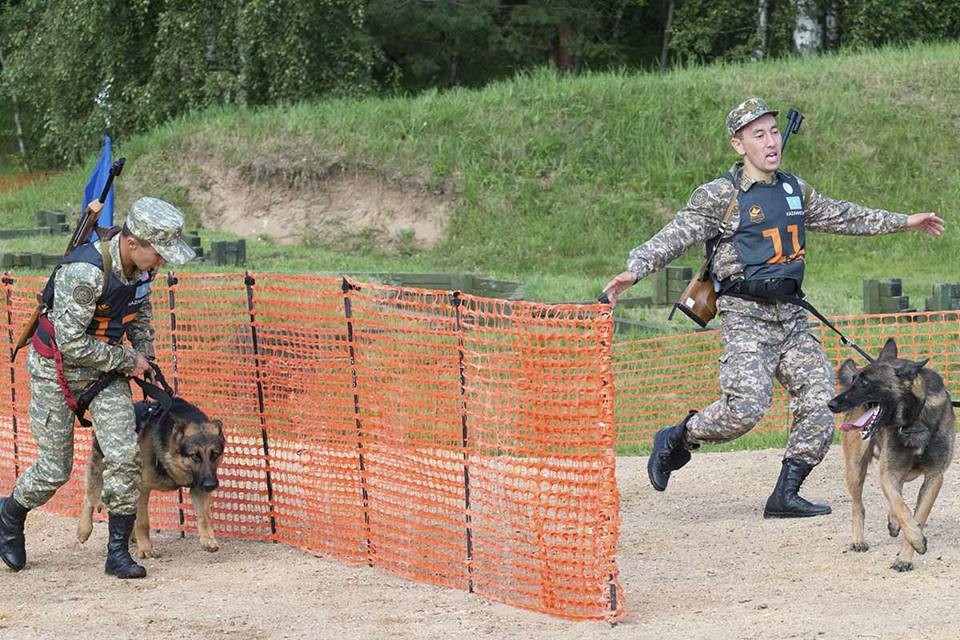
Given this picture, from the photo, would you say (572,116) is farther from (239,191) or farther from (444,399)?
(444,399)

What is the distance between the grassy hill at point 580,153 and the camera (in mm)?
22156

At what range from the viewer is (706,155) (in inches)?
929

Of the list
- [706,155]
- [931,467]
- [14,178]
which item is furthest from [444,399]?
[14,178]

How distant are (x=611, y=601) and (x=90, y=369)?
303 cm

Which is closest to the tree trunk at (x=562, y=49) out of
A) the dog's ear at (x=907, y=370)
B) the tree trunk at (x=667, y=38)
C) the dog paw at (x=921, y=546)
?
the tree trunk at (x=667, y=38)

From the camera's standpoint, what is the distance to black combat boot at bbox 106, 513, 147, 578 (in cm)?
812

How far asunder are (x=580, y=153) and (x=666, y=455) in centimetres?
1569

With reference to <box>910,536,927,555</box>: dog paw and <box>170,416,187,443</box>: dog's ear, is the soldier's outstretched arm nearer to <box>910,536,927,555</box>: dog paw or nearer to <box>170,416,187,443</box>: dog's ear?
<box>910,536,927,555</box>: dog paw

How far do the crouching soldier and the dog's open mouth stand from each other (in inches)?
134

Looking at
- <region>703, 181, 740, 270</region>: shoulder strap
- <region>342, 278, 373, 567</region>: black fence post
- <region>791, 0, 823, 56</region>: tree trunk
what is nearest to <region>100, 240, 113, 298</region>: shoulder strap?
<region>342, 278, 373, 567</region>: black fence post

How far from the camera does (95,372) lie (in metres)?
7.99

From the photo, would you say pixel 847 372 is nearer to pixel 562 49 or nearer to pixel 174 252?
pixel 174 252

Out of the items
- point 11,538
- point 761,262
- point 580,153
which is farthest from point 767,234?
point 580,153

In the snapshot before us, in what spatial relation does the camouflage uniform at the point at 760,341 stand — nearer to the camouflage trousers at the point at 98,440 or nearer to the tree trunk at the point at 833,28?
the camouflage trousers at the point at 98,440
